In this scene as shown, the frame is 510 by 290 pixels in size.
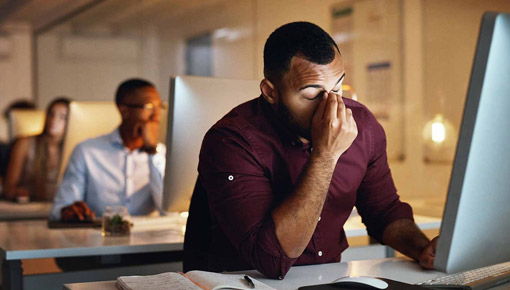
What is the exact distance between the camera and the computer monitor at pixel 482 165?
0.97m

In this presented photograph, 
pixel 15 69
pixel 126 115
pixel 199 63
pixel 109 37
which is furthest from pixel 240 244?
pixel 15 69

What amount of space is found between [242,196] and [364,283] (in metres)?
0.41

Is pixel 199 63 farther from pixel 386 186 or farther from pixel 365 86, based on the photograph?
pixel 386 186

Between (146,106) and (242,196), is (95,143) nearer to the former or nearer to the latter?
(146,106)

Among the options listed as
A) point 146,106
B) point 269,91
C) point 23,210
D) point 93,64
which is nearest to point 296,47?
point 269,91

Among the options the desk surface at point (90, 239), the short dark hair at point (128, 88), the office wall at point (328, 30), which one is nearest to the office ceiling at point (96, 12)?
the office wall at point (328, 30)

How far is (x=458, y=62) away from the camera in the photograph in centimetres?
439

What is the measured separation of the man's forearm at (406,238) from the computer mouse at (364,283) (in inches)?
15.4

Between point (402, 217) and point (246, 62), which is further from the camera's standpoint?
point (246, 62)

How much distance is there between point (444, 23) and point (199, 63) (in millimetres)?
2137

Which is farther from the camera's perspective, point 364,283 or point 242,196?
point 242,196

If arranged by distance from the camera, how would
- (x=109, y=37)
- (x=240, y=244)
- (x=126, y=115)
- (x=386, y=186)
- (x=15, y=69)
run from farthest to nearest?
(x=15, y=69), (x=109, y=37), (x=126, y=115), (x=386, y=186), (x=240, y=244)

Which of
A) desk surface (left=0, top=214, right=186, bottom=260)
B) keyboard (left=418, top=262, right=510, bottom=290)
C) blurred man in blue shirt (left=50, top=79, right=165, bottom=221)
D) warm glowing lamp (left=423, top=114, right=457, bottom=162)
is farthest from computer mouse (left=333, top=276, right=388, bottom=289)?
warm glowing lamp (left=423, top=114, right=457, bottom=162)

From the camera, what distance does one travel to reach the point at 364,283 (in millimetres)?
1245
